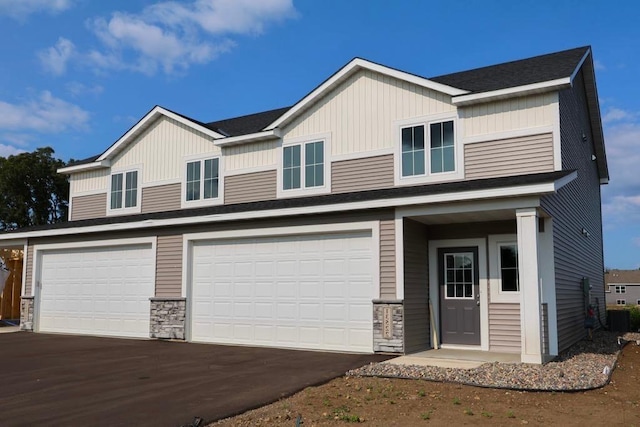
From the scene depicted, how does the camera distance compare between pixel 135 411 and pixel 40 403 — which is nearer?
pixel 135 411

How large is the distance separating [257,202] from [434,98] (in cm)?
511

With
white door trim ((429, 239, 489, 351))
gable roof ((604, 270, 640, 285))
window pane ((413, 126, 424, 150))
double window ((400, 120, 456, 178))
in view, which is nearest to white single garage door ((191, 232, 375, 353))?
white door trim ((429, 239, 489, 351))

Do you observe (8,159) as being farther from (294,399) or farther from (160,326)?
(294,399)

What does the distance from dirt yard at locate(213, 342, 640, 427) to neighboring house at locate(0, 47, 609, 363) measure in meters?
2.34

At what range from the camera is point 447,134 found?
1255 centimetres

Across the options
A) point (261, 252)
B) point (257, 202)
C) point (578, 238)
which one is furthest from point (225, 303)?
point (578, 238)

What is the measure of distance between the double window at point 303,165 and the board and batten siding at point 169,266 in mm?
3191

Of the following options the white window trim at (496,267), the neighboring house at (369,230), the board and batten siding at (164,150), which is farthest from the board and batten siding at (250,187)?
the white window trim at (496,267)

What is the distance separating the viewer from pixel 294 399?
7234 millimetres

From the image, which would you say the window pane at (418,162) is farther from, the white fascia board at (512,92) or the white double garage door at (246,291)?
the white double garage door at (246,291)

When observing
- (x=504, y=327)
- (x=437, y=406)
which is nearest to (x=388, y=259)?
(x=504, y=327)

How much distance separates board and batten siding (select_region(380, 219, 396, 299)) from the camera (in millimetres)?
11281

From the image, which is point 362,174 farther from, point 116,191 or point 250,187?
point 116,191

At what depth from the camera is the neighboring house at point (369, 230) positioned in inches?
440
